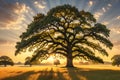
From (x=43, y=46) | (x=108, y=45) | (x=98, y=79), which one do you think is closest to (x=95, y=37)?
(x=108, y=45)

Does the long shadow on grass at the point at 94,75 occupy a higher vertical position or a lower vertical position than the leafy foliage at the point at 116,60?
lower

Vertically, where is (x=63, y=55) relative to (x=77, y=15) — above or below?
below

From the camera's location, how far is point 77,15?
4569 cm

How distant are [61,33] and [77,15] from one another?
564 centimetres

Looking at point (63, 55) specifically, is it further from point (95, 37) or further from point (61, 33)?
point (95, 37)

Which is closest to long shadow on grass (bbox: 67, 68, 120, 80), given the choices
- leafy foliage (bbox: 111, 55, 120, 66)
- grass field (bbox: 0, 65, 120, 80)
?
grass field (bbox: 0, 65, 120, 80)

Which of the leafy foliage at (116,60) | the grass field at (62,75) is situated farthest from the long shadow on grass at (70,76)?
the leafy foliage at (116,60)

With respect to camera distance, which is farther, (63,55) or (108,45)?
(63,55)

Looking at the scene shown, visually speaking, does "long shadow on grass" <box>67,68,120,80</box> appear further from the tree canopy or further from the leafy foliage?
the leafy foliage

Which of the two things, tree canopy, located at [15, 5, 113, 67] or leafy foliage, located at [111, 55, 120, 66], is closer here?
tree canopy, located at [15, 5, 113, 67]

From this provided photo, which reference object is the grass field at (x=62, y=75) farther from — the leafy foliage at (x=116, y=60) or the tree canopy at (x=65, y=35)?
the leafy foliage at (x=116, y=60)

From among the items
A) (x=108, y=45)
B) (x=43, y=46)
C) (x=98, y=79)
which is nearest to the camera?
(x=98, y=79)

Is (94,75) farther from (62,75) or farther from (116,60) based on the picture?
(116,60)

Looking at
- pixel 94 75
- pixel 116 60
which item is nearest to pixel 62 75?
pixel 94 75
